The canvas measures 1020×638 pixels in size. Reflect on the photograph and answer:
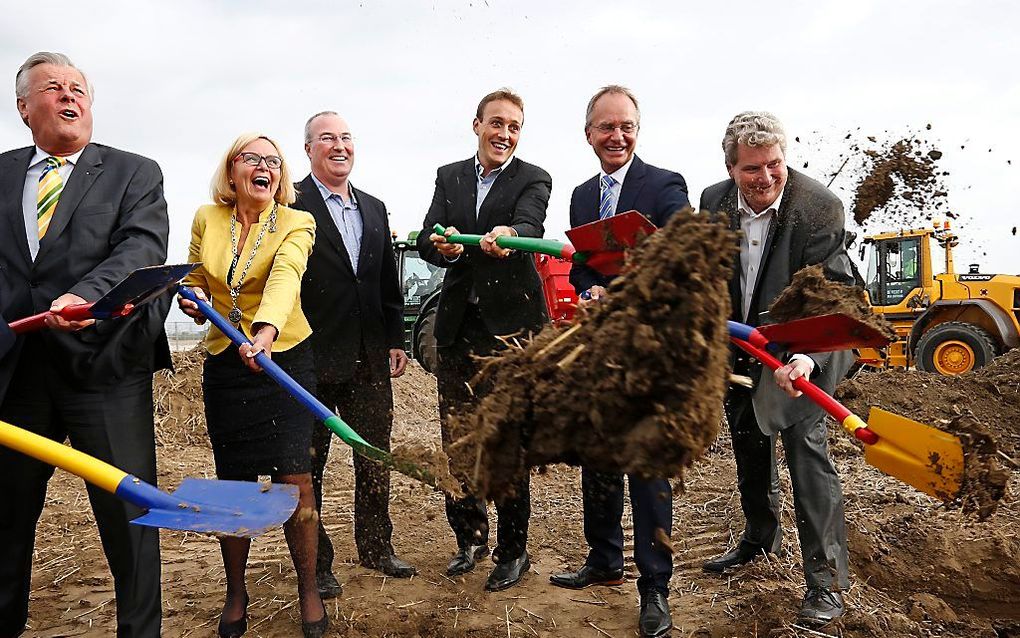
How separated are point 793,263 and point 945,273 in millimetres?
10443

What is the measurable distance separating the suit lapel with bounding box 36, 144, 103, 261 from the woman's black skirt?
2.55 feet

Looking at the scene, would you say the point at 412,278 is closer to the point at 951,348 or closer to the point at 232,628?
the point at 951,348

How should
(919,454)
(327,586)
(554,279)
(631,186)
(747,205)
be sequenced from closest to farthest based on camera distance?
1. (919,454)
2. (747,205)
3. (631,186)
4. (327,586)
5. (554,279)

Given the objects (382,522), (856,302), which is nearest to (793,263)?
(856,302)

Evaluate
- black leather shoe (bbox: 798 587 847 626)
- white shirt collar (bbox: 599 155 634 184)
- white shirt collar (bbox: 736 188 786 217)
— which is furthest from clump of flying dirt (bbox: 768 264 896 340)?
black leather shoe (bbox: 798 587 847 626)

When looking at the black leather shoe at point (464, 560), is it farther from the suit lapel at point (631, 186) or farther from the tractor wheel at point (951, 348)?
the tractor wheel at point (951, 348)

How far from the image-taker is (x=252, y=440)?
323 cm

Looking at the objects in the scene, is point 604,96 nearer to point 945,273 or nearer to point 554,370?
point 554,370

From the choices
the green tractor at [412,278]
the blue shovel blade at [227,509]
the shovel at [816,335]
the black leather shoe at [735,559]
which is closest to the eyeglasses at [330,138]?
the blue shovel blade at [227,509]

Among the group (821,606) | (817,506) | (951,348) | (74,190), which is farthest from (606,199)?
(951,348)

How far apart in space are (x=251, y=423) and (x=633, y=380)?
192 centimetres

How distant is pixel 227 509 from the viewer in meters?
2.44

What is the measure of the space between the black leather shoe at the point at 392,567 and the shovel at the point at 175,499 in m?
1.50

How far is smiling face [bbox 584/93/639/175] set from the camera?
3547mm
